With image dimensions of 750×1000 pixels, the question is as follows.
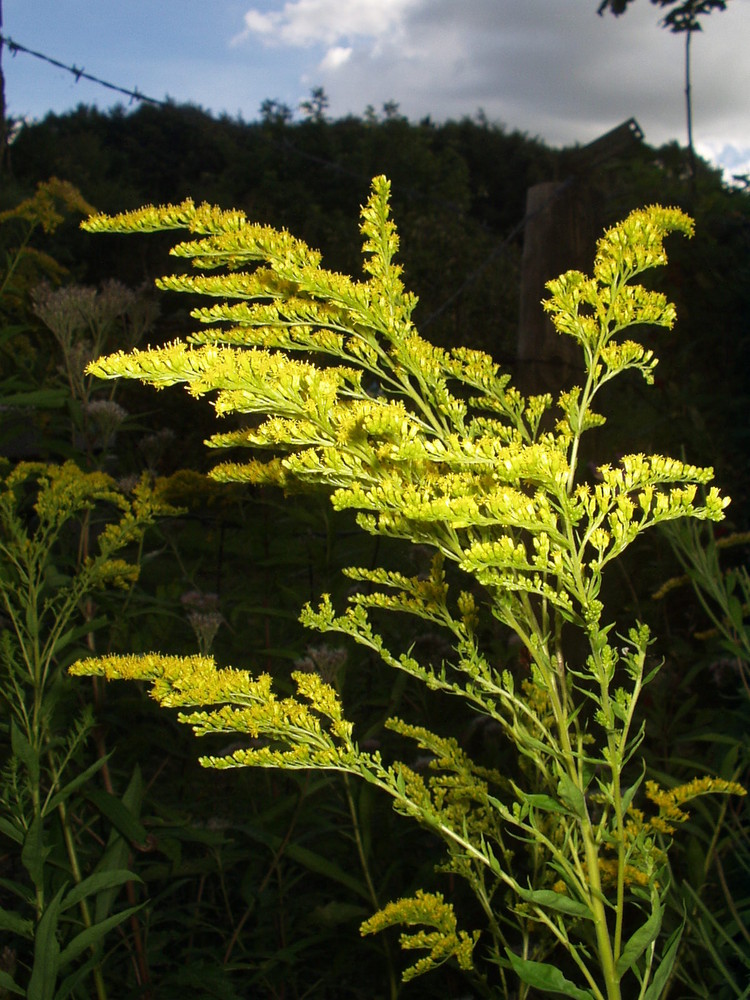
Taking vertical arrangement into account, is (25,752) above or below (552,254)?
below

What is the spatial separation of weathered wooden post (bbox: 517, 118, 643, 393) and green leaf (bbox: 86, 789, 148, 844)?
173 centimetres

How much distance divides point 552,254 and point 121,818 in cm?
206

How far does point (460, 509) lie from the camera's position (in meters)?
0.76

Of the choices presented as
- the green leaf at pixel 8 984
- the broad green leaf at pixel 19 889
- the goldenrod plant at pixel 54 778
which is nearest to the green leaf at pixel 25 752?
the goldenrod plant at pixel 54 778

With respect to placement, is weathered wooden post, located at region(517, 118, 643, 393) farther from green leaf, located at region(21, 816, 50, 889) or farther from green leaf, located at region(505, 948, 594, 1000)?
green leaf, located at region(505, 948, 594, 1000)

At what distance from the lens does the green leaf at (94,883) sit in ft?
4.12

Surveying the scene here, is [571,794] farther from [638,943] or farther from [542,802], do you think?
[638,943]

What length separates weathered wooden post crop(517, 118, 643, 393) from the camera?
2580mm

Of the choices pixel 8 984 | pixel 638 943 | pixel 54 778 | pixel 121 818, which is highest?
pixel 638 943

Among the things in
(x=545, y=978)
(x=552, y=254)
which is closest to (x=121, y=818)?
(x=545, y=978)

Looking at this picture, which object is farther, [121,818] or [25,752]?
[121,818]

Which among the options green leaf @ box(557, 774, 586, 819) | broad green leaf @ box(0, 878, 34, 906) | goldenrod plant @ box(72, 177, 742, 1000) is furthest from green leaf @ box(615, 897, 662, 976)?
broad green leaf @ box(0, 878, 34, 906)

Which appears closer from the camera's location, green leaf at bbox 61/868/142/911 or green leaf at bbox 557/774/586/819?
green leaf at bbox 557/774/586/819

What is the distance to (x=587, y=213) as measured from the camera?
2.66 meters
